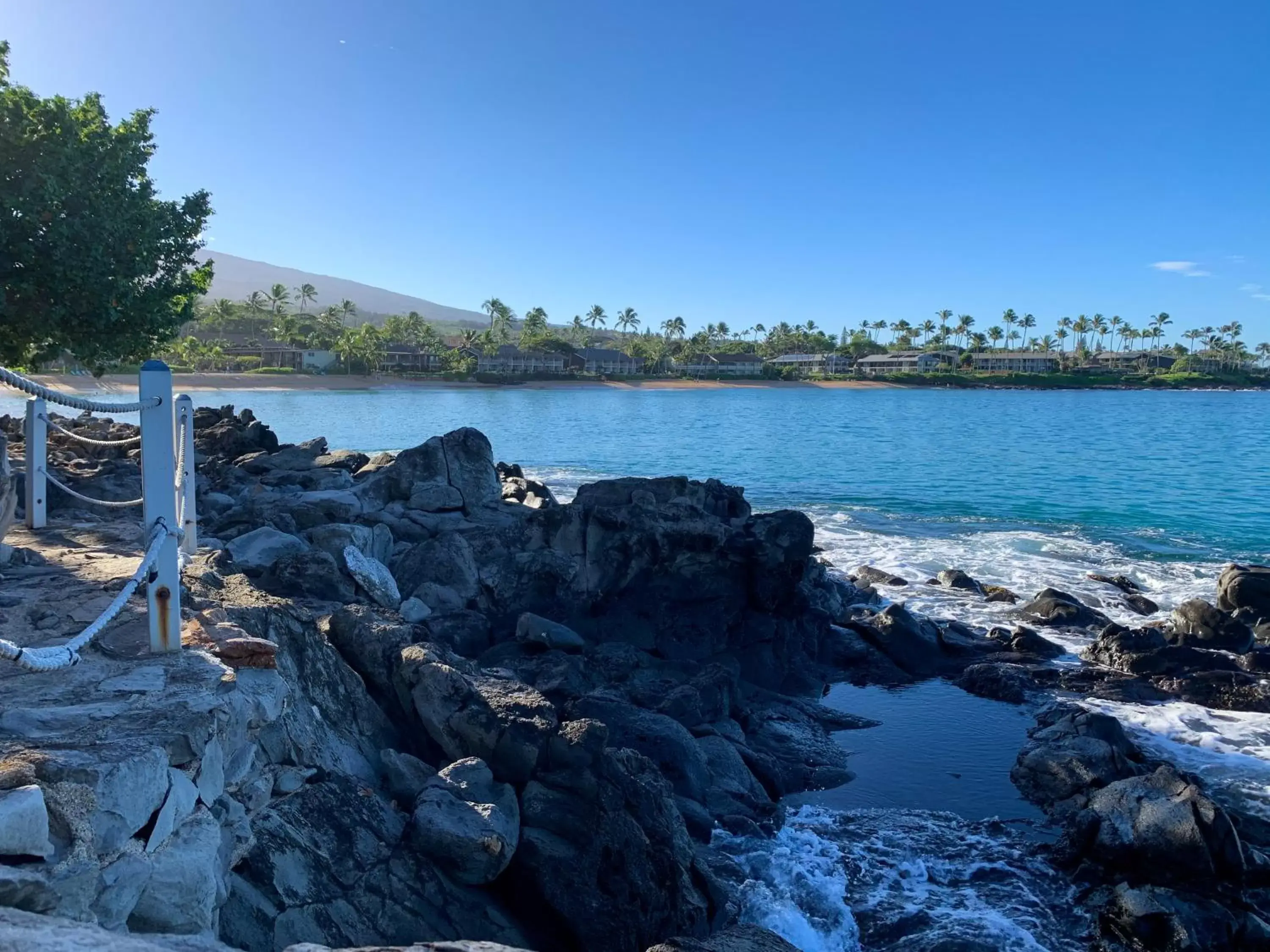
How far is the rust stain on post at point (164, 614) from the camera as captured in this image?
4.75 m

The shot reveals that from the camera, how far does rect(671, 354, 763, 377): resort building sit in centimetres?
13038

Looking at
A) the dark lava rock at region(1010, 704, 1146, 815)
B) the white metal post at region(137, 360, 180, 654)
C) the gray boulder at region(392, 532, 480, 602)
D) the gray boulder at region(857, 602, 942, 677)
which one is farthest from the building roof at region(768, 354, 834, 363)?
the white metal post at region(137, 360, 180, 654)

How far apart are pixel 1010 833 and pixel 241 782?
738cm

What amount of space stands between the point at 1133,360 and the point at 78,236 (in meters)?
Answer: 161

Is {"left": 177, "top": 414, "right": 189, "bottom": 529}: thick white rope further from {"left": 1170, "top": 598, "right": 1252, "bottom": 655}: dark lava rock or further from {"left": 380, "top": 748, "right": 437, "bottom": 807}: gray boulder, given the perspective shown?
{"left": 1170, "top": 598, "right": 1252, "bottom": 655}: dark lava rock

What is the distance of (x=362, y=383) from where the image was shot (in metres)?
101

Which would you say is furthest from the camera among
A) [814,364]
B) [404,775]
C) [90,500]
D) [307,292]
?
[307,292]

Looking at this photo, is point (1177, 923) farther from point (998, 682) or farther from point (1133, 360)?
point (1133, 360)

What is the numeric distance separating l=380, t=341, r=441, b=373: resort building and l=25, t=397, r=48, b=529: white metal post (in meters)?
102

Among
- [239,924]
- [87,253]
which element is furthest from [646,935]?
[87,253]

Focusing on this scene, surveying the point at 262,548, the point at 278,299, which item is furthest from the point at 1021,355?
the point at 262,548

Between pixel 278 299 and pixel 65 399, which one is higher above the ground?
pixel 278 299

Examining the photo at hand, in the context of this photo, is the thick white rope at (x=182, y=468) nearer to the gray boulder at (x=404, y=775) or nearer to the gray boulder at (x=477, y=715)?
the gray boulder at (x=477, y=715)

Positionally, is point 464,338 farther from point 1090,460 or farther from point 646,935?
point 646,935
